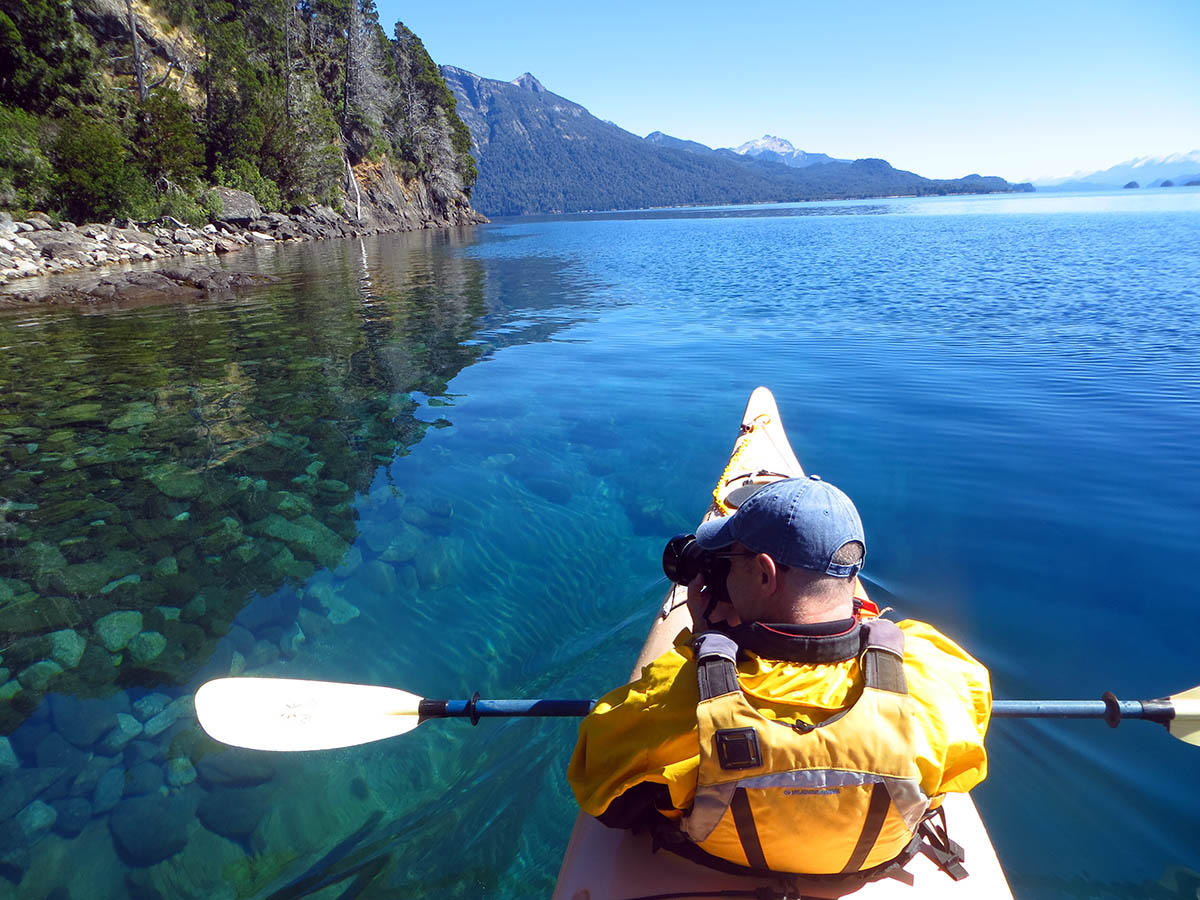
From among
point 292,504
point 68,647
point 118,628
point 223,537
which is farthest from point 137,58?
point 68,647

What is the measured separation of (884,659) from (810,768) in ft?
1.16

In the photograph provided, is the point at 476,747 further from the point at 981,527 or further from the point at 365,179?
the point at 365,179

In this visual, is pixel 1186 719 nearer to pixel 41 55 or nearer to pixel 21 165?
pixel 21 165

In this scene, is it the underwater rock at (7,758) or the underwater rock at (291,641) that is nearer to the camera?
the underwater rock at (7,758)

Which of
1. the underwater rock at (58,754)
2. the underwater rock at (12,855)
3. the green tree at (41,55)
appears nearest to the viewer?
the underwater rock at (12,855)

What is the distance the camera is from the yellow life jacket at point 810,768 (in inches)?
66.1

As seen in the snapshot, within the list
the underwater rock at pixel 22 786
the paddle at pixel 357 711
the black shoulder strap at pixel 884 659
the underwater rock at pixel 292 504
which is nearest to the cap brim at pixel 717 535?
the black shoulder strap at pixel 884 659

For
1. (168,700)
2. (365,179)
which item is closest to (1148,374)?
(168,700)

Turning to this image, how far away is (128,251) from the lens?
26969 mm

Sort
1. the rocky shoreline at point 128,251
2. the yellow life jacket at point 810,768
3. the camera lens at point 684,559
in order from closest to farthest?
1. the yellow life jacket at point 810,768
2. the camera lens at point 684,559
3. the rocky shoreline at point 128,251

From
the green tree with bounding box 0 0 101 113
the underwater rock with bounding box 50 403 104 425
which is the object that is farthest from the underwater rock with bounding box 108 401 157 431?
the green tree with bounding box 0 0 101 113

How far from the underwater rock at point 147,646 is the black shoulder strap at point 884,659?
474 cm

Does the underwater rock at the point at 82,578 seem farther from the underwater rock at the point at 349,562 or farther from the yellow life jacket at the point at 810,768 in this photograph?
the yellow life jacket at the point at 810,768

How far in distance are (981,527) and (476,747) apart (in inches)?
191
